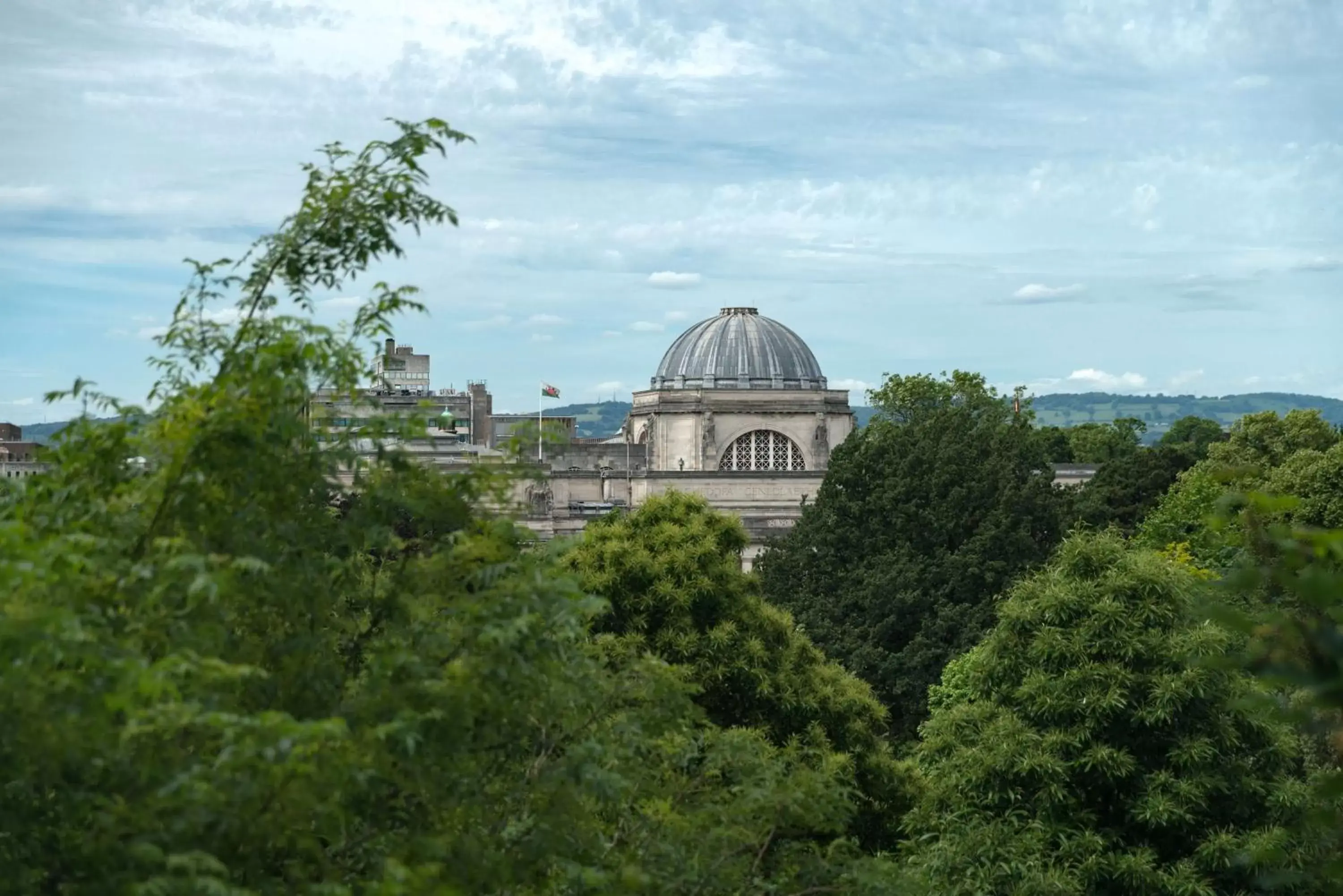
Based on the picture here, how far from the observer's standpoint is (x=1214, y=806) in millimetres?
25219

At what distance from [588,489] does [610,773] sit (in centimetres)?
9498

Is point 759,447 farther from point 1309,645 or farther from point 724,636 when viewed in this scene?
point 1309,645

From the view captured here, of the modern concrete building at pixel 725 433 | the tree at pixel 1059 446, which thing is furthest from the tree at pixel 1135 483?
the tree at pixel 1059 446

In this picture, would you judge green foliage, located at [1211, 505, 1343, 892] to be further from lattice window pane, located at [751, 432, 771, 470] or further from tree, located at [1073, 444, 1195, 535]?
lattice window pane, located at [751, 432, 771, 470]

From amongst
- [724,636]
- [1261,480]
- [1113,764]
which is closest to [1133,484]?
[1261,480]

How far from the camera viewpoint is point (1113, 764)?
25328 mm

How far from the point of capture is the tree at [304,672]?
10.8 meters

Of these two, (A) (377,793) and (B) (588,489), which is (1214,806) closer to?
(A) (377,793)

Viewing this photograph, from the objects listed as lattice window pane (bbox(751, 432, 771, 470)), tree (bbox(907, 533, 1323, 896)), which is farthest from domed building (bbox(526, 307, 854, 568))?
tree (bbox(907, 533, 1323, 896))

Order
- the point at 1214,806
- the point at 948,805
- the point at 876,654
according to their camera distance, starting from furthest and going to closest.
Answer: the point at 876,654 < the point at 948,805 < the point at 1214,806

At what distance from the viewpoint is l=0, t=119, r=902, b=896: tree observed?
426 inches

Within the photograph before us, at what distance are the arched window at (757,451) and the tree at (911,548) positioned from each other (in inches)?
2305

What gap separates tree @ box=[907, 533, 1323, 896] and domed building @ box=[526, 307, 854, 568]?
74979 millimetres

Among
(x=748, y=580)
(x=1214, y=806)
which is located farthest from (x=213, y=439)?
(x=748, y=580)
